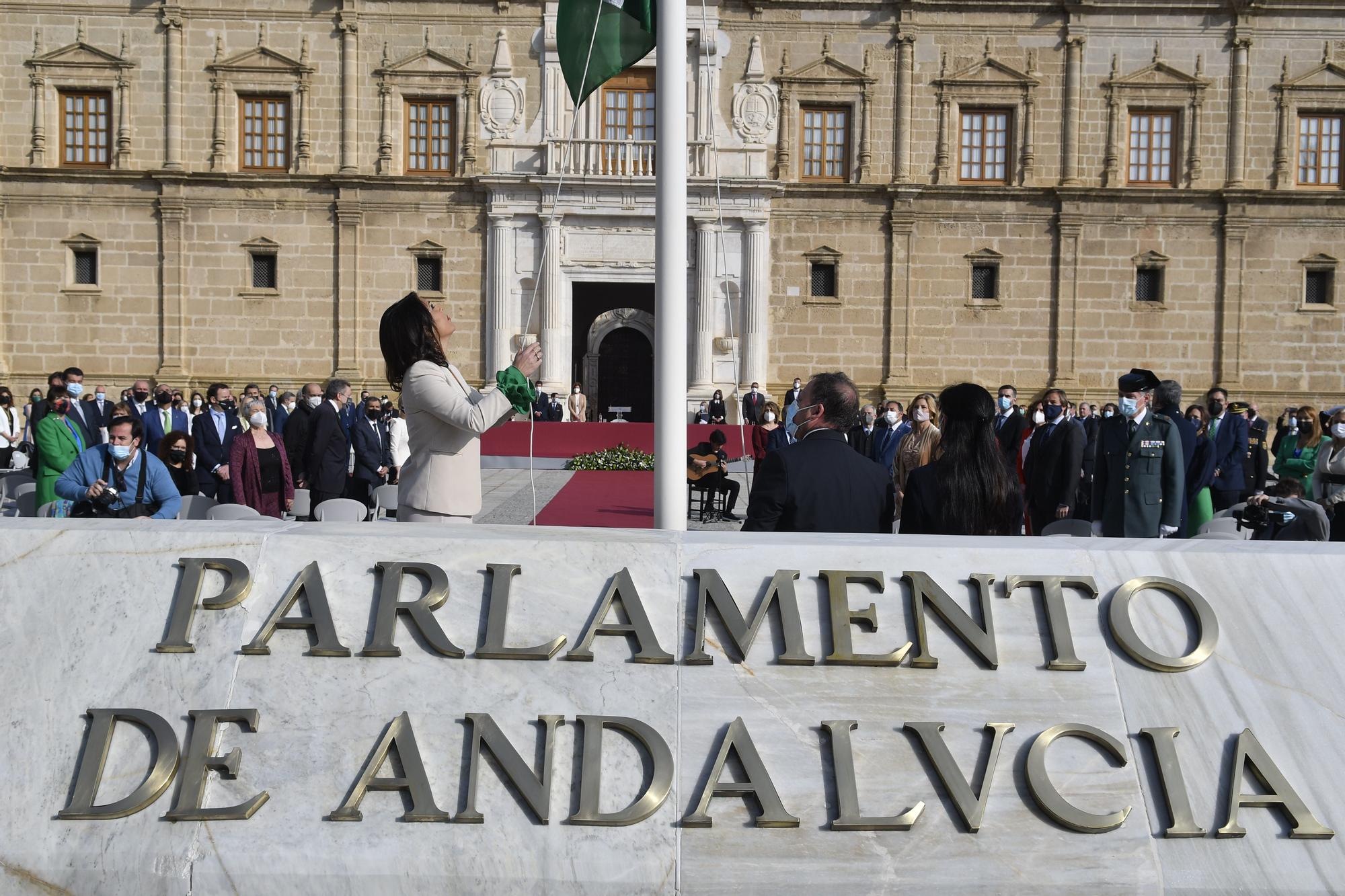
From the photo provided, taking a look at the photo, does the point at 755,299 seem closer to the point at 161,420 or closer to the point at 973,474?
the point at 161,420

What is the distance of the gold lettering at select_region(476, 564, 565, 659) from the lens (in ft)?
10.5

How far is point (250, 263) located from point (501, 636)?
25553 millimetres

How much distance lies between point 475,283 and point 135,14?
9769 mm

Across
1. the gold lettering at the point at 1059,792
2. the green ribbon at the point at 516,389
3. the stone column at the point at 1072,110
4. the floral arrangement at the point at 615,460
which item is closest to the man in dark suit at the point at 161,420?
the floral arrangement at the point at 615,460

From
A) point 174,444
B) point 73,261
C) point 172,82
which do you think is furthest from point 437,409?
point 73,261

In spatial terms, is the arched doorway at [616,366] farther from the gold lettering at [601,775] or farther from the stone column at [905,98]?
the gold lettering at [601,775]

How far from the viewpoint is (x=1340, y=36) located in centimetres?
2669

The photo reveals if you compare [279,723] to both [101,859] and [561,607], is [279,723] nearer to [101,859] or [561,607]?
[101,859]

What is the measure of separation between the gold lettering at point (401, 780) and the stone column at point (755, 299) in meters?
23.1

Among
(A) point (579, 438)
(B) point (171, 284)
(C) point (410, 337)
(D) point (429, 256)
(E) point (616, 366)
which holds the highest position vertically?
(D) point (429, 256)

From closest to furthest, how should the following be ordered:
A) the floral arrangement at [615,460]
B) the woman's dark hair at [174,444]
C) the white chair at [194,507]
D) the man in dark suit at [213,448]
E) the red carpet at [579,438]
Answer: the white chair at [194,507]
the woman's dark hair at [174,444]
the man in dark suit at [213,448]
the floral arrangement at [615,460]
the red carpet at [579,438]

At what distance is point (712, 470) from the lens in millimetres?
14367

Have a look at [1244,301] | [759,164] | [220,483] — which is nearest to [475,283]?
[759,164]

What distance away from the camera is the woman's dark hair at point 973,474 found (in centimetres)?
454
